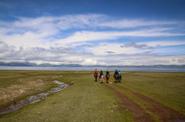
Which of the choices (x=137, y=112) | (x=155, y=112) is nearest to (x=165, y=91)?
(x=155, y=112)

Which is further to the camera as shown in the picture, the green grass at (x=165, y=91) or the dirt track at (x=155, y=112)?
the green grass at (x=165, y=91)

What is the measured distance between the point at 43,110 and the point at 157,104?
45.9ft

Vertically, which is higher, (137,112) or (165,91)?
(165,91)

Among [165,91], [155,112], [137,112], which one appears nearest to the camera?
[155,112]

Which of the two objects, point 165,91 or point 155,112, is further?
point 165,91

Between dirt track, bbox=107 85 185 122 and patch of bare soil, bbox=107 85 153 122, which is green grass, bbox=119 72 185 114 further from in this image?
patch of bare soil, bbox=107 85 153 122

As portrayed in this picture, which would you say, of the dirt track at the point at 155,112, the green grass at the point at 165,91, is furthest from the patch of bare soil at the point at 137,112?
the green grass at the point at 165,91

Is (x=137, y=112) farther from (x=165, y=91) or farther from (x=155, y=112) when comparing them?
(x=165, y=91)

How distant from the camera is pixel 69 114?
78.7 ft

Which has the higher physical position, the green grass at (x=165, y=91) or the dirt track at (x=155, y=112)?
the green grass at (x=165, y=91)

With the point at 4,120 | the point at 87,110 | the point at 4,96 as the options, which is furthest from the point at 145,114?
the point at 4,96

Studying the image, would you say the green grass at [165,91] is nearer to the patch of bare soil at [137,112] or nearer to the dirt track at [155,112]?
the dirt track at [155,112]

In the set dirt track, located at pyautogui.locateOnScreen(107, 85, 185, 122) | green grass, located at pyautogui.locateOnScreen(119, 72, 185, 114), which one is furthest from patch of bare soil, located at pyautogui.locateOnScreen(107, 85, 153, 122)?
green grass, located at pyautogui.locateOnScreen(119, 72, 185, 114)

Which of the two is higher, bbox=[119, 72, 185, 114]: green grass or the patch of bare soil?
bbox=[119, 72, 185, 114]: green grass
